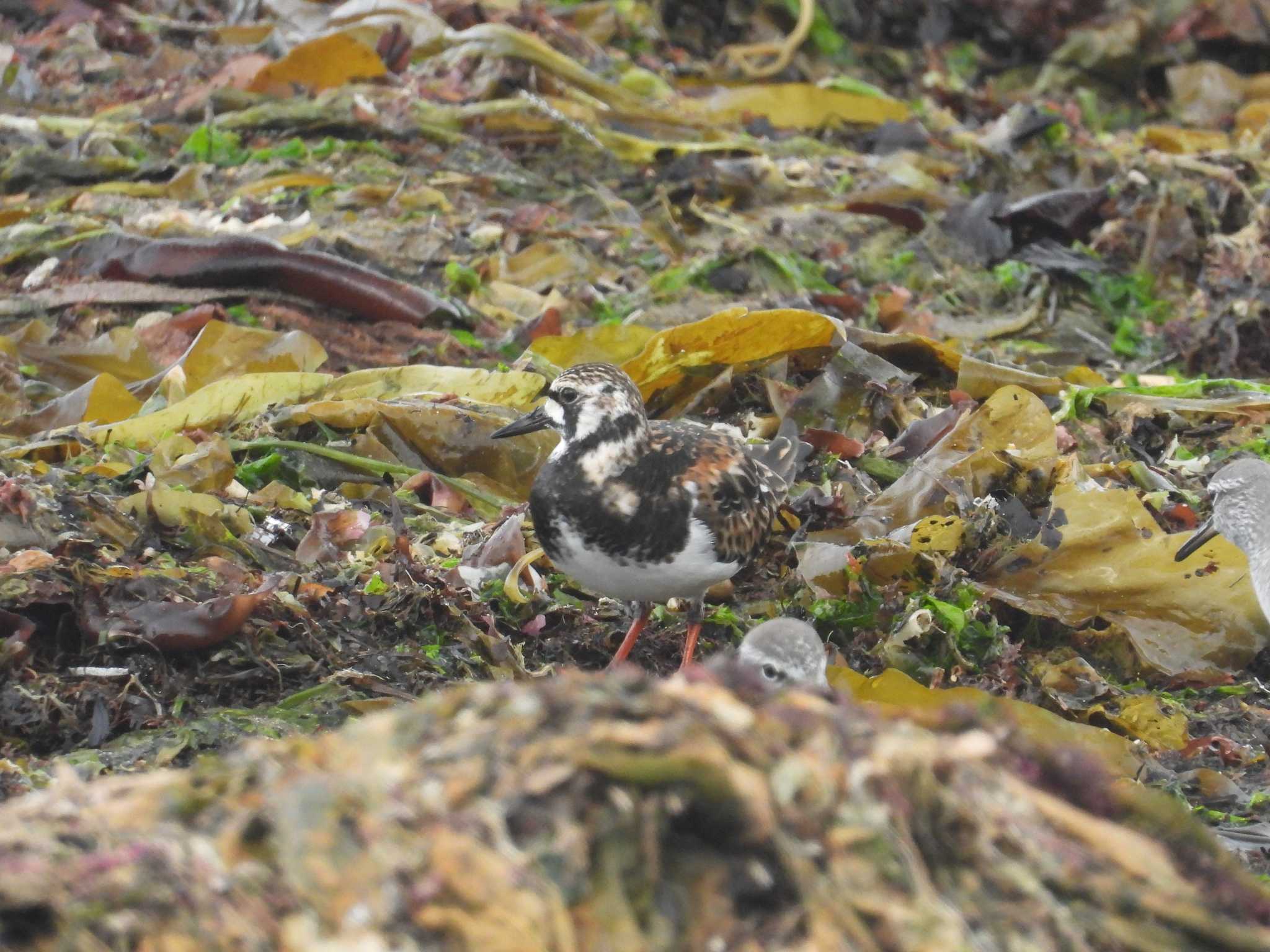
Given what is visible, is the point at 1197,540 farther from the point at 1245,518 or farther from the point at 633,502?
the point at 633,502

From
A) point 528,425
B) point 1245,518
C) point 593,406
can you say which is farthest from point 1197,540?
point 528,425

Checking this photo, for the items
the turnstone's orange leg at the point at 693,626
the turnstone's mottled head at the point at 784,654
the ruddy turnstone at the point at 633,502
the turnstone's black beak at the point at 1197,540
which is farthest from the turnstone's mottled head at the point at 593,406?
the turnstone's black beak at the point at 1197,540

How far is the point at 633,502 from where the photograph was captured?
12.6 ft

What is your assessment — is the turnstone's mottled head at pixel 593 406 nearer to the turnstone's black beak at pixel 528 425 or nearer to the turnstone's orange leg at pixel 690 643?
the turnstone's black beak at pixel 528 425

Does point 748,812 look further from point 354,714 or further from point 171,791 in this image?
point 354,714

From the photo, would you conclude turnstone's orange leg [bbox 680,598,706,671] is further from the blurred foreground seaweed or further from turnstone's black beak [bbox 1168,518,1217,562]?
the blurred foreground seaweed

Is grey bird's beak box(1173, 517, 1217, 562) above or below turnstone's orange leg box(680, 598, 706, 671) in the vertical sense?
above

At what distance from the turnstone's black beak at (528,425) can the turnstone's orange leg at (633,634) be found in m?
0.55

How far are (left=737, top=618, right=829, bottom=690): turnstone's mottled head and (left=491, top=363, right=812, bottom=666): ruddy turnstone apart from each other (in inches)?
41.0

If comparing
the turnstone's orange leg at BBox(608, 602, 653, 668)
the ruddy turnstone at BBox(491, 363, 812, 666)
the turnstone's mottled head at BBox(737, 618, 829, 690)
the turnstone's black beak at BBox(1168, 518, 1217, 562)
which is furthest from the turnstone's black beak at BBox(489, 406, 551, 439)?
the turnstone's black beak at BBox(1168, 518, 1217, 562)

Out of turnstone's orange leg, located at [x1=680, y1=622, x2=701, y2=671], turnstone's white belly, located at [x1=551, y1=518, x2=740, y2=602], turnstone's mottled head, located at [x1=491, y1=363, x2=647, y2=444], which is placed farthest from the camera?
turnstone's orange leg, located at [x1=680, y1=622, x2=701, y2=671]

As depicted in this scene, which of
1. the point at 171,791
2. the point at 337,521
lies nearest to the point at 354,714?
the point at 337,521

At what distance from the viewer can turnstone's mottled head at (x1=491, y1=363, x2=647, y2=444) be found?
12.9 feet

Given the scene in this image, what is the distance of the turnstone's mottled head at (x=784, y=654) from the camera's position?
2742 millimetres
